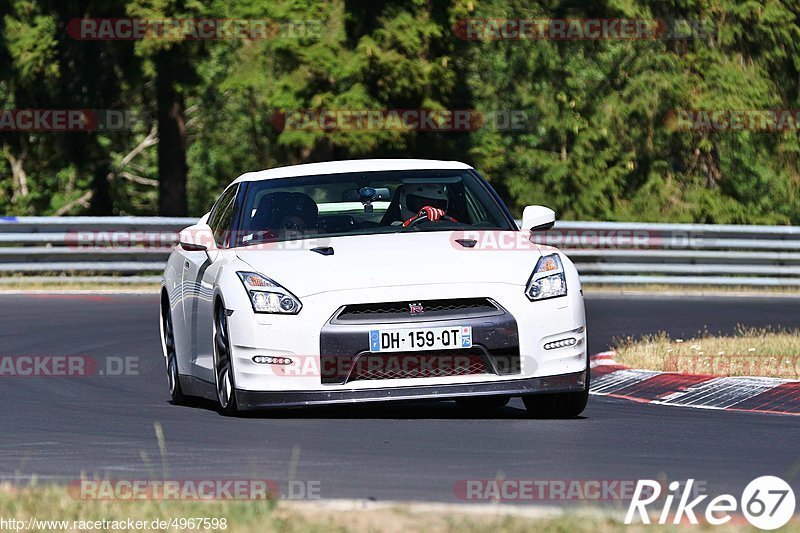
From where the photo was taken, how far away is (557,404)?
33.1 feet

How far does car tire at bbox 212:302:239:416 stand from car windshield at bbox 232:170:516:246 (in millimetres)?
633

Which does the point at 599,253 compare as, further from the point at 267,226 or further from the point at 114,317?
the point at 267,226

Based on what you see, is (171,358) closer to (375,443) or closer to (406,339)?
(406,339)

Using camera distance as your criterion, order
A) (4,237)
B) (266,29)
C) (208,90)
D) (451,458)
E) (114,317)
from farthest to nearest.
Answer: (208,90) → (266,29) → (4,237) → (114,317) → (451,458)

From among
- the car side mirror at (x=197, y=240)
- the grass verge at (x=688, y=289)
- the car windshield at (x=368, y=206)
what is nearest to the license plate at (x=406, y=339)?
the car windshield at (x=368, y=206)

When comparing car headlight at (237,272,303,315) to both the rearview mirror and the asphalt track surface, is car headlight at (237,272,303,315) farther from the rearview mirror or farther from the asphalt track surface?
the rearview mirror

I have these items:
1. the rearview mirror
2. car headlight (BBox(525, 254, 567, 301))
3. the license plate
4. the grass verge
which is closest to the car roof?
the rearview mirror

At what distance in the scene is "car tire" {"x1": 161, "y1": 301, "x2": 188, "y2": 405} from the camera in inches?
455

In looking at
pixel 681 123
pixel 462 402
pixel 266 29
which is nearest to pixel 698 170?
pixel 681 123

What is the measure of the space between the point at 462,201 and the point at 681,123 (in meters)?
24.9

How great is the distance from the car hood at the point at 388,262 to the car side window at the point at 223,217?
75 cm

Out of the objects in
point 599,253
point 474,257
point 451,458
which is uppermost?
point 474,257

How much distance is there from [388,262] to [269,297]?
68cm

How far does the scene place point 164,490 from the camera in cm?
Result: 686
